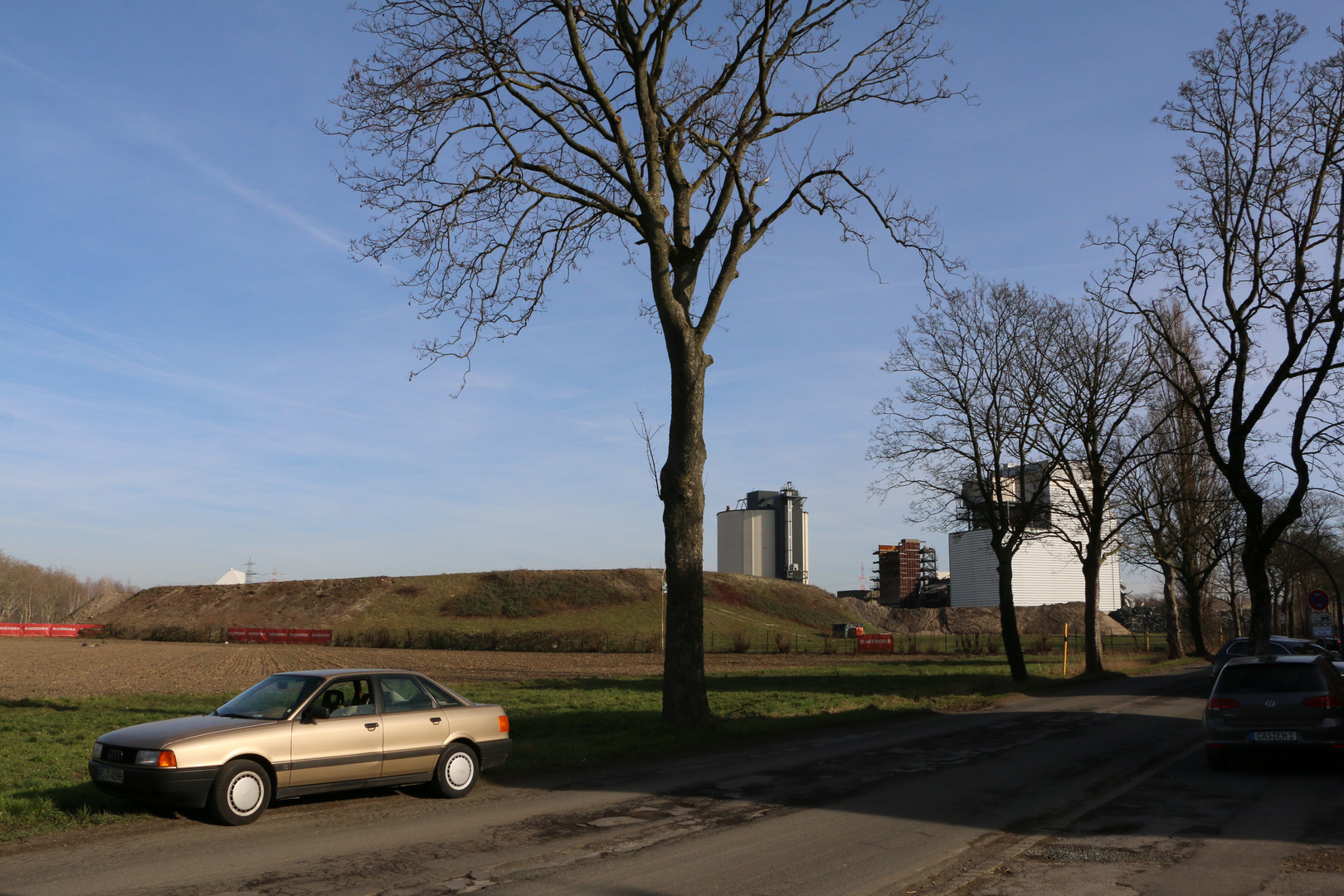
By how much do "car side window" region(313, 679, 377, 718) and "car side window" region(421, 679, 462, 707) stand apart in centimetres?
74

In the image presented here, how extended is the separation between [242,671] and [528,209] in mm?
29138

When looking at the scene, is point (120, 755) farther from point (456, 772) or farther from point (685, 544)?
point (685, 544)

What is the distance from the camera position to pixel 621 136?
1686 centimetres

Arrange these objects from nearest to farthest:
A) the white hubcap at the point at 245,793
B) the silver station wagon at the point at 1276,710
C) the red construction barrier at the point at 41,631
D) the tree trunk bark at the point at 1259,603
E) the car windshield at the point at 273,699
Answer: the white hubcap at the point at 245,793 → the car windshield at the point at 273,699 → the silver station wagon at the point at 1276,710 → the tree trunk bark at the point at 1259,603 → the red construction barrier at the point at 41,631

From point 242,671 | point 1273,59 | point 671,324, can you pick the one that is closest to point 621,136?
point 671,324

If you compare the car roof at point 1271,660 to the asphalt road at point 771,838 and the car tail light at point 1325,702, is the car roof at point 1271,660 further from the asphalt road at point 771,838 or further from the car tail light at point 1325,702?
the asphalt road at point 771,838

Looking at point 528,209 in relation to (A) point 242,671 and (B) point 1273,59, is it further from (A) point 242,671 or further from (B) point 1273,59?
(A) point 242,671

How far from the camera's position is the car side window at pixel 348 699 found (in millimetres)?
9711

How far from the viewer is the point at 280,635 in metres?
75.9

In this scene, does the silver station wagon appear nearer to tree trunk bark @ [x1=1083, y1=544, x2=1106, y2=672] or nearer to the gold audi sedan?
the gold audi sedan

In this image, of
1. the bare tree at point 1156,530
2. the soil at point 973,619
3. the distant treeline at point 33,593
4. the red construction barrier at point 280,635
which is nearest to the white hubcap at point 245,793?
the bare tree at point 1156,530

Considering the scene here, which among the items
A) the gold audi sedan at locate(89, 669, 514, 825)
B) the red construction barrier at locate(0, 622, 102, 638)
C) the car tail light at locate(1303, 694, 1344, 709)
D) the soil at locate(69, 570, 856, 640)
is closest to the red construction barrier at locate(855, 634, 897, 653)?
the soil at locate(69, 570, 856, 640)

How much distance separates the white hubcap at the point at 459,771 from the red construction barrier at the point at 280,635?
217ft

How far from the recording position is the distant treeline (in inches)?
4973
